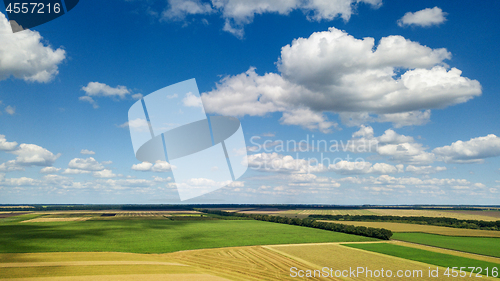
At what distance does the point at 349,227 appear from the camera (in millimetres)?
69938

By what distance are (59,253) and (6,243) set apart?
15.9 m

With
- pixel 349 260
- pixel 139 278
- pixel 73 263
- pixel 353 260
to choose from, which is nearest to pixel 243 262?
pixel 139 278

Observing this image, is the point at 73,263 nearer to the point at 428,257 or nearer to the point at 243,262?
the point at 243,262

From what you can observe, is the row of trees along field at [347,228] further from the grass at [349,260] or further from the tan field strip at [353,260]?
the grass at [349,260]

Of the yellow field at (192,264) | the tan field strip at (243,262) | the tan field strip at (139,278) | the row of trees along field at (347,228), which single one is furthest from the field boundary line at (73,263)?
the row of trees along field at (347,228)

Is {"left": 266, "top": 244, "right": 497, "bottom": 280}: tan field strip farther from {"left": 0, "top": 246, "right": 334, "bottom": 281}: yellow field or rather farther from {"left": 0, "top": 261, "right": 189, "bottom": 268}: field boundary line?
{"left": 0, "top": 261, "right": 189, "bottom": 268}: field boundary line

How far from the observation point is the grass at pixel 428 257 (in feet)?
113

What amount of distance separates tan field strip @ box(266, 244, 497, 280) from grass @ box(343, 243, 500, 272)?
2.29 m

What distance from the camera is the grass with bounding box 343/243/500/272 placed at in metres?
34.5

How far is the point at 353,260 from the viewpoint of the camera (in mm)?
36406

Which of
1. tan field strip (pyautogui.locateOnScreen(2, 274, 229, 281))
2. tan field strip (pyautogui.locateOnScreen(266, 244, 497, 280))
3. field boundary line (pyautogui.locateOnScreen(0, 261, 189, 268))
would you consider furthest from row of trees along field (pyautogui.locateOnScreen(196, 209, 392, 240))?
field boundary line (pyautogui.locateOnScreen(0, 261, 189, 268))

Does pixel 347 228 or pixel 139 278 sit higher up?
pixel 139 278

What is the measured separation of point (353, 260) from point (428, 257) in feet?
39.2

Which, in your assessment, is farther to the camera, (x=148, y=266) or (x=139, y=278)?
(x=148, y=266)
